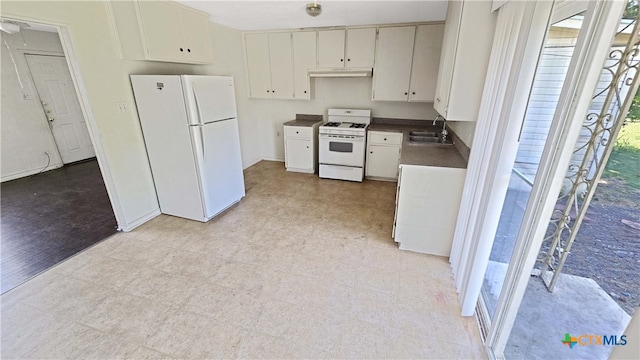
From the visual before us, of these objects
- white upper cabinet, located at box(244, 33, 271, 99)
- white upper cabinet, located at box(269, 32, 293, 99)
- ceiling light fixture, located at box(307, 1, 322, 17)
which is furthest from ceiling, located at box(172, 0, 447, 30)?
white upper cabinet, located at box(244, 33, 271, 99)

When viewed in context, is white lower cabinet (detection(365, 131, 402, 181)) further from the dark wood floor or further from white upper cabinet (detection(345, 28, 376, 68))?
the dark wood floor

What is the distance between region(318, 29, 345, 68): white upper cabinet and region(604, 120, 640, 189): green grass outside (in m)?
3.70

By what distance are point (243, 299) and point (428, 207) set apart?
5.87ft

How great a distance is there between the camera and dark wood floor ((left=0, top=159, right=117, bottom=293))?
7.93 ft

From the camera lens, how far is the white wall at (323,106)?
4.39 metres

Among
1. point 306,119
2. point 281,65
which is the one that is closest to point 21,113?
point 281,65

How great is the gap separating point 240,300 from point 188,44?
9.68 feet

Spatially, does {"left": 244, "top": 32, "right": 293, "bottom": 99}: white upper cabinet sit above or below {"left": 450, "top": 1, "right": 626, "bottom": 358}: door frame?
above

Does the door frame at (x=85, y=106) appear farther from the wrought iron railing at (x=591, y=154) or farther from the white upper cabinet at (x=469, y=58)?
the wrought iron railing at (x=591, y=154)

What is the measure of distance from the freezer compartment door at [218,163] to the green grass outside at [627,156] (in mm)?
3060

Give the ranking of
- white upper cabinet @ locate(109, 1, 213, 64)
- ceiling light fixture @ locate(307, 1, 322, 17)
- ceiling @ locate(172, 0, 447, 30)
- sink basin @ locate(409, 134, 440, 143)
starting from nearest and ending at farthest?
1. white upper cabinet @ locate(109, 1, 213, 64)
2. ceiling light fixture @ locate(307, 1, 322, 17)
3. ceiling @ locate(172, 0, 447, 30)
4. sink basin @ locate(409, 134, 440, 143)

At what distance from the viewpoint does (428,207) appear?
2420 millimetres

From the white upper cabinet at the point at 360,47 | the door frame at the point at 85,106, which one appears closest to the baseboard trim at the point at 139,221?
the door frame at the point at 85,106

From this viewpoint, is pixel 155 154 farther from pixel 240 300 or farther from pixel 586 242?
pixel 586 242
